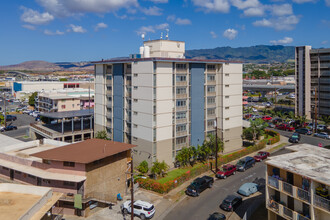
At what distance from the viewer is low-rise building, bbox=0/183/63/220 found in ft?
66.9

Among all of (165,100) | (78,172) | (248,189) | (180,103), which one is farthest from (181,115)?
(78,172)

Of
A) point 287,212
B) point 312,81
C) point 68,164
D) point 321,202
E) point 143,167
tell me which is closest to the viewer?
point 321,202

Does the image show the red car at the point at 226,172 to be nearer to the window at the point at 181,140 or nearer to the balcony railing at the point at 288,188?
the window at the point at 181,140

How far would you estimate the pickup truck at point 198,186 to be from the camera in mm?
37062

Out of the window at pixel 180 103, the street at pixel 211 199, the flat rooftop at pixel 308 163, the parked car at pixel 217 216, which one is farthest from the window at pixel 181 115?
the flat rooftop at pixel 308 163

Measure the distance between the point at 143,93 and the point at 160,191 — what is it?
17.5 meters

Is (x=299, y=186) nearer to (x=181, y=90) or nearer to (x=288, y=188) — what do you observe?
(x=288, y=188)

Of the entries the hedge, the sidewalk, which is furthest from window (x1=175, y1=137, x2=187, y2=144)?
the sidewalk

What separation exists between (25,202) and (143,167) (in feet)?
74.5

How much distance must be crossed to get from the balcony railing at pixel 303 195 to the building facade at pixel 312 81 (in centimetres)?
7140

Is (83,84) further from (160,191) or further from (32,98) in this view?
(160,191)

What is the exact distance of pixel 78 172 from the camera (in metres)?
32.5

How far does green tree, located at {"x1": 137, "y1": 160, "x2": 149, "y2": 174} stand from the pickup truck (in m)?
8.62

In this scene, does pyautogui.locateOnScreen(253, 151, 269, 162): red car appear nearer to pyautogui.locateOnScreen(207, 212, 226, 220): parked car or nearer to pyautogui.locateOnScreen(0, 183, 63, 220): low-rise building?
pyautogui.locateOnScreen(207, 212, 226, 220): parked car
